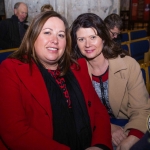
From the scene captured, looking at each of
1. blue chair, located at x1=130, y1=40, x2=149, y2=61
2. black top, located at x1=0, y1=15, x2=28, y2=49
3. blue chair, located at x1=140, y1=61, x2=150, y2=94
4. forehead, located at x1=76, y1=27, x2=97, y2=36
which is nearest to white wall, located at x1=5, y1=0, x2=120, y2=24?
black top, located at x1=0, y1=15, x2=28, y2=49

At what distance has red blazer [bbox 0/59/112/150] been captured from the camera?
1.29 m

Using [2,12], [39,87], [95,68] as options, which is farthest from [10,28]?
[2,12]

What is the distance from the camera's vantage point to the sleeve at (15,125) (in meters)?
1.29

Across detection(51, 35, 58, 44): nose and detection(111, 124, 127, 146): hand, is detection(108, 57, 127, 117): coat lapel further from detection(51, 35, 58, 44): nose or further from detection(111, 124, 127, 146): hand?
detection(51, 35, 58, 44): nose

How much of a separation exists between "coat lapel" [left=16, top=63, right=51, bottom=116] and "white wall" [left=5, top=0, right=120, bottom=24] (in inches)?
170

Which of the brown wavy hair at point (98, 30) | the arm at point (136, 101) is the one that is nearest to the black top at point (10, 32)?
the brown wavy hair at point (98, 30)

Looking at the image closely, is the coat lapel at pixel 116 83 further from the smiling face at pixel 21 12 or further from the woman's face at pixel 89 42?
the smiling face at pixel 21 12

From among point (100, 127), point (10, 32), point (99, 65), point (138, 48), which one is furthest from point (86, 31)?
point (138, 48)

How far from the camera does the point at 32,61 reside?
4.90 ft

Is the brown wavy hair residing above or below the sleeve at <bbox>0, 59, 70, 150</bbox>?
above

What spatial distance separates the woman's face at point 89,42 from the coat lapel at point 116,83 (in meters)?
0.18

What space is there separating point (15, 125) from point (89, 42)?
0.98 metres

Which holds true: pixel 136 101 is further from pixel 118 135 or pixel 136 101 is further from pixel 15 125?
pixel 15 125

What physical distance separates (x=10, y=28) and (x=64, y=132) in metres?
3.39
